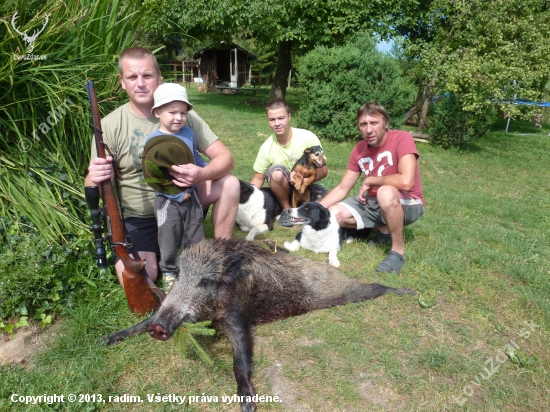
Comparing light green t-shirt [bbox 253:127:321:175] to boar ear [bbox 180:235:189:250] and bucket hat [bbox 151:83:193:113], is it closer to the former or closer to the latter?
bucket hat [bbox 151:83:193:113]

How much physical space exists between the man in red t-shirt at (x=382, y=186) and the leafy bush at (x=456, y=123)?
8619mm

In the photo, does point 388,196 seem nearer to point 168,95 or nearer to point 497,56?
point 168,95

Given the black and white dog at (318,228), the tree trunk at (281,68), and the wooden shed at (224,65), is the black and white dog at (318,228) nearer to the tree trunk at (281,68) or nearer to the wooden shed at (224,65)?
the tree trunk at (281,68)

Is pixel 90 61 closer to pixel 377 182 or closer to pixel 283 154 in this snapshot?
pixel 283 154

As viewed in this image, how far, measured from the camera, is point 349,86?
464 inches

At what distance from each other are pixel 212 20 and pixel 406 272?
1369 cm

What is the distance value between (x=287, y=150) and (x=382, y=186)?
60.6 inches

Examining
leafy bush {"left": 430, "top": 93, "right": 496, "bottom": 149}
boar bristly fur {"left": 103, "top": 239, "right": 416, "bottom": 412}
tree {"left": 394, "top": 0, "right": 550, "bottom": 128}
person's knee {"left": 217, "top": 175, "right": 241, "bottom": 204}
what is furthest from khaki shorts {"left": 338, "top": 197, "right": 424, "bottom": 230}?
leafy bush {"left": 430, "top": 93, "right": 496, "bottom": 149}

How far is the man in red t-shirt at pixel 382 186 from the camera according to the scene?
4.11 metres

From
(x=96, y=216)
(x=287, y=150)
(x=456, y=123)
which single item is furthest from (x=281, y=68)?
(x=96, y=216)

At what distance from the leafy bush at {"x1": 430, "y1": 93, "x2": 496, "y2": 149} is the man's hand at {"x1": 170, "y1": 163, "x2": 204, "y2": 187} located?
1089cm

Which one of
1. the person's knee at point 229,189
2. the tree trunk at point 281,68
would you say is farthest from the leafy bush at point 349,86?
the person's knee at point 229,189

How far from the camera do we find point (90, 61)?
3.53 meters

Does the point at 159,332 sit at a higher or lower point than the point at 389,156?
lower
